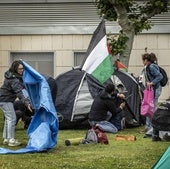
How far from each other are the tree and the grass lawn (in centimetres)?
692

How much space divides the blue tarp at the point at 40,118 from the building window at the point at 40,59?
1162 cm

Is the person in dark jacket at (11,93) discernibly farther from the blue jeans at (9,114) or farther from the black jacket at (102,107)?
the black jacket at (102,107)

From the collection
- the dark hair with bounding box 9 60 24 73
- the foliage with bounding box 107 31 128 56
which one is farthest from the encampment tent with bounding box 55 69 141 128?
the foliage with bounding box 107 31 128 56

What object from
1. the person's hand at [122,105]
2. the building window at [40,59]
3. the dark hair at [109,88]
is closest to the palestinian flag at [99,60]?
the dark hair at [109,88]

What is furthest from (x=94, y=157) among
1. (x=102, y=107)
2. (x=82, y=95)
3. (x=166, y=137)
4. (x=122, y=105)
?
(x=82, y=95)

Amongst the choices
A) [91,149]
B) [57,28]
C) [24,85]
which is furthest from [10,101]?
[57,28]

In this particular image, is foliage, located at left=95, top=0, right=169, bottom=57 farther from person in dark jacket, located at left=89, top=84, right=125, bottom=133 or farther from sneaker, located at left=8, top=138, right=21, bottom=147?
sneaker, located at left=8, top=138, right=21, bottom=147

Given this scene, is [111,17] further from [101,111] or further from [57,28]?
[101,111]

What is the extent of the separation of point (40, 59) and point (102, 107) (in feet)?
33.5

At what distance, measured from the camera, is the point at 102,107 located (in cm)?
1336

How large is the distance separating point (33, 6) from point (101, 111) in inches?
404

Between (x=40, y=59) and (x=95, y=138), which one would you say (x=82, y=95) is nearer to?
(x=95, y=138)

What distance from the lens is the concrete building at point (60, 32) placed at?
74.2ft

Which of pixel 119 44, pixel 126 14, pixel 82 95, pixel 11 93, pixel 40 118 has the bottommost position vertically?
pixel 40 118
